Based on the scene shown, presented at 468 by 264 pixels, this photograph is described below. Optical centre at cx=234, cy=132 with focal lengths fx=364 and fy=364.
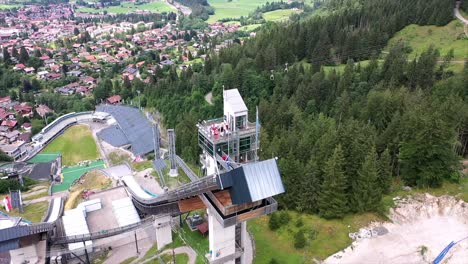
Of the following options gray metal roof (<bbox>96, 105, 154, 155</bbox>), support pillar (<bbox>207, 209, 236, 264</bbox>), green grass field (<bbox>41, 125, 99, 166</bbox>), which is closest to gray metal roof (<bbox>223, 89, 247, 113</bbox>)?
support pillar (<bbox>207, 209, 236, 264</bbox>)

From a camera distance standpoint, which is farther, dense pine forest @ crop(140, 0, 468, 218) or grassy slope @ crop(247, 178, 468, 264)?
dense pine forest @ crop(140, 0, 468, 218)

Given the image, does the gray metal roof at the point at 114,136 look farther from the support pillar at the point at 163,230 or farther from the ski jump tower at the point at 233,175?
the ski jump tower at the point at 233,175

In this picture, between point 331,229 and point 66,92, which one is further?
point 66,92

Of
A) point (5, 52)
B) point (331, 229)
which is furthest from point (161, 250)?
point (5, 52)

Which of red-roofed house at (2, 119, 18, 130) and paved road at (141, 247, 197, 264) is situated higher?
paved road at (141, 247, 197, 264)

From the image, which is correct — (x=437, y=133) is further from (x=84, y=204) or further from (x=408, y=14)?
(x=408, y=14)

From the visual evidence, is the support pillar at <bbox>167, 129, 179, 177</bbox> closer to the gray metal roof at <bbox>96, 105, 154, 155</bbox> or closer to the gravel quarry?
the gravel quarry
